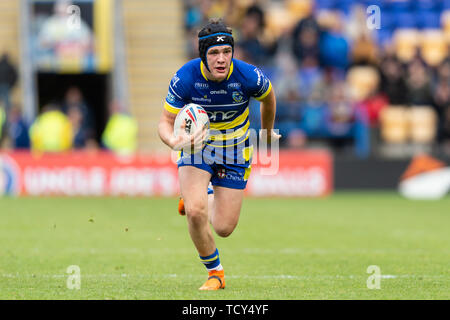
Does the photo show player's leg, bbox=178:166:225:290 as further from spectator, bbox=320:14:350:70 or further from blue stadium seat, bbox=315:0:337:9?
blue stadium seat, bbox=315:0:337:9


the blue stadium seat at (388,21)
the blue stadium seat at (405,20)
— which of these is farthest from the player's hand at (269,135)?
the blue stadium seat at (405,20)

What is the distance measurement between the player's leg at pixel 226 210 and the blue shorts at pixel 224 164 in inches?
2.2

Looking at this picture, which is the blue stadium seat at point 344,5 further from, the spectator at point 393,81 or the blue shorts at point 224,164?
the blue shorts at point 224,164

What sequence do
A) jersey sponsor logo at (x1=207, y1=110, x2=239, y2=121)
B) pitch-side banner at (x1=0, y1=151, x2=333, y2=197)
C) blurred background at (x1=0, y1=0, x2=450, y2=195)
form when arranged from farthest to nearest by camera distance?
blurred background at (x1=0, y1=0, x2=450, y2=195) < pitch-side banner at (x1=0, y1=151, x2=333, y2=197) < jersey sponsor logo at (x1=207, y1=110, x2=239, y2=121)

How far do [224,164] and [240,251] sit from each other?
3.22m

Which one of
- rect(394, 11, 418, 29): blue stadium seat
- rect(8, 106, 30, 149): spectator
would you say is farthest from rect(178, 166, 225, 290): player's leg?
rect(394, 11, 418, 29): blue stadium seat

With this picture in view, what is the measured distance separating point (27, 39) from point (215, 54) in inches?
653

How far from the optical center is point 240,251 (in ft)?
36.7

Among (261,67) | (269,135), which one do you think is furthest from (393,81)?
(269,135)

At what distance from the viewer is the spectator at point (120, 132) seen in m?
21.5

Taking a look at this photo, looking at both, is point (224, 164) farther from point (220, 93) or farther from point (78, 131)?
point (78, 131)

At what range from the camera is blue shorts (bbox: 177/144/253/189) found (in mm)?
7959

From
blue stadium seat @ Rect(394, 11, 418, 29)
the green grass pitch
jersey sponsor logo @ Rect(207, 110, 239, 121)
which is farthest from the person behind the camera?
blue stadium seat @ Rect(394, 11, 418, 29)

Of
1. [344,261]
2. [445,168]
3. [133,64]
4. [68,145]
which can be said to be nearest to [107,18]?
[133,64]
